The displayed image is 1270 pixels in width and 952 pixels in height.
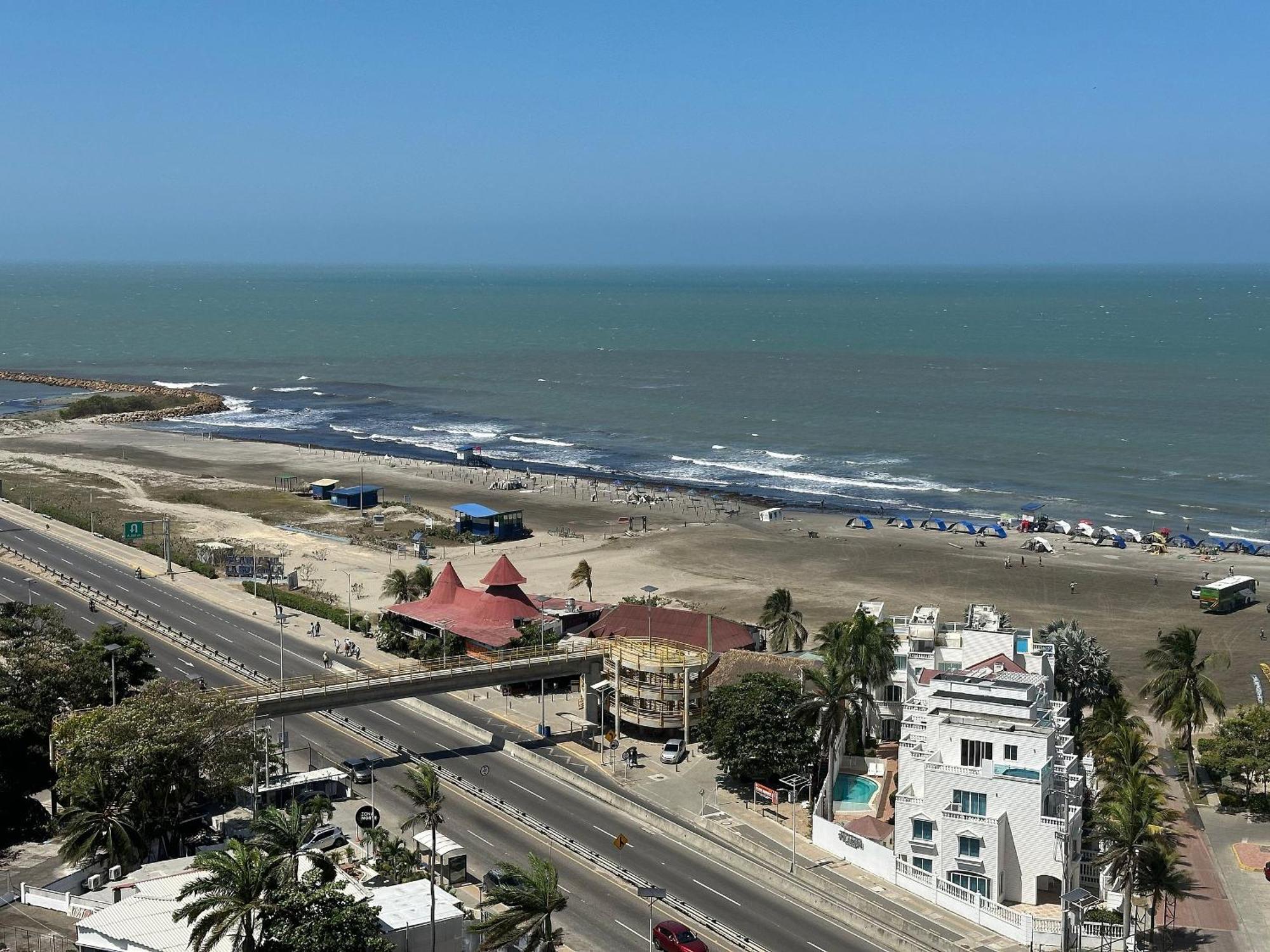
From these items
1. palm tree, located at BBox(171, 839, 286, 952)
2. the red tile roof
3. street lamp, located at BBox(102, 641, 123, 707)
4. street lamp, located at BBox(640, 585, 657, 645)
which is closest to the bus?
the red tile roof

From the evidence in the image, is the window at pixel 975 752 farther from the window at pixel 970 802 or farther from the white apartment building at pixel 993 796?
the window at pixel 970 802

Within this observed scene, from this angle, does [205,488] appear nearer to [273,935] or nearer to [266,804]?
[266,804]

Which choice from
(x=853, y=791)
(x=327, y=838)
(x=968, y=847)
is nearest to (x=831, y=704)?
(x=853, y=791)

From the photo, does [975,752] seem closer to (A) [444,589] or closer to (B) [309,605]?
(A) [444,589]

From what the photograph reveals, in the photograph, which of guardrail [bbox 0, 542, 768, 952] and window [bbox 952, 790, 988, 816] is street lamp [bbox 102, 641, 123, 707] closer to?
guardrail [bbox 0, 542, 768, 952]

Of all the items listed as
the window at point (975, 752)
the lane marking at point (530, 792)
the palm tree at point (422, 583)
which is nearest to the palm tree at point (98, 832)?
the lane marking at point (530, 792)

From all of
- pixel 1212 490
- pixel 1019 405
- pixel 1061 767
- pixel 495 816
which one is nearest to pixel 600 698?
pixel 495 816
